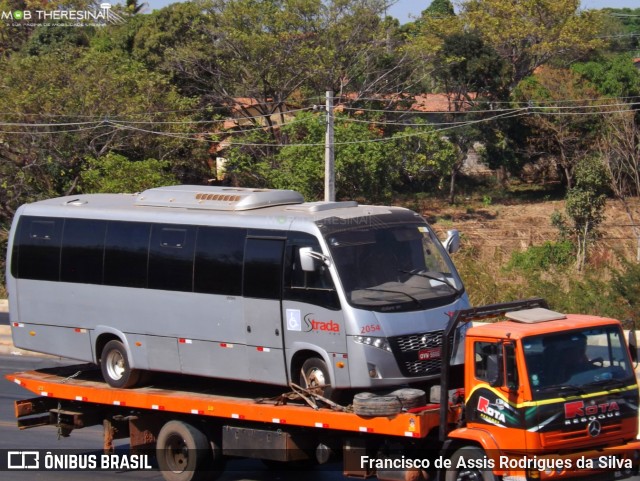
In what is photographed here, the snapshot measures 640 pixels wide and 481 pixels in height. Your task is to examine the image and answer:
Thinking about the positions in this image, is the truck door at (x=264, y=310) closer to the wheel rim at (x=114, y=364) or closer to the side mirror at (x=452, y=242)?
the side mirror at (x=452, y=242)

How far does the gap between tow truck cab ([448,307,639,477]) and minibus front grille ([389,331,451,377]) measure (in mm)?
1210

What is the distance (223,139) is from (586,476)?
41.5 m

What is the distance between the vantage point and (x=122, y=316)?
12.3 metres

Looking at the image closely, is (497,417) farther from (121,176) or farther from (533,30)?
(533,30)

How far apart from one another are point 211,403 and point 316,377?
1.31 metres

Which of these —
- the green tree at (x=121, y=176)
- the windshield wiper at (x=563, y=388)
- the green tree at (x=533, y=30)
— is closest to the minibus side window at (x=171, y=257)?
the windshield wiper at (x=563, y=388)

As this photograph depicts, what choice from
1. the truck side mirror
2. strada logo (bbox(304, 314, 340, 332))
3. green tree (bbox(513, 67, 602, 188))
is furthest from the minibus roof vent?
green tree (bbox(513, 67, 602, 188))

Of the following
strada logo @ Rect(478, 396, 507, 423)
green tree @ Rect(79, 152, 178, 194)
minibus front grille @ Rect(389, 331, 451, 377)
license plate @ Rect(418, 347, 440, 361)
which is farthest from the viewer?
green tree @ Rect(79, 152, 178, 194)

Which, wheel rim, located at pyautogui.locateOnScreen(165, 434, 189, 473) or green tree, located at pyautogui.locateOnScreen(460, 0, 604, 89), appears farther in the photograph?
green tree, located at pyautogui.locateOnScreen(460, 0, 604, 89)

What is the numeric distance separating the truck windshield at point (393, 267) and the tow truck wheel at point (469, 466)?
197cm

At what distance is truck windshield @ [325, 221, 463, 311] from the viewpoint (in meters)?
10.4

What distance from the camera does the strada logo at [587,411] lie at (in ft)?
27.9

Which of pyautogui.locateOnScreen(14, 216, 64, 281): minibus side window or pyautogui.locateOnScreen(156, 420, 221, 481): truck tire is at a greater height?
pyautogui.locateOnScreen(14, 216, 64, 281): minibus side window

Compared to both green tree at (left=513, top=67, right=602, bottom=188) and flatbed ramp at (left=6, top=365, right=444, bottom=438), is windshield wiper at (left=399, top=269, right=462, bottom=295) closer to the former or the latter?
flatbed ramp at (left=6, top=365, right=444, bottom=438)
